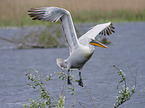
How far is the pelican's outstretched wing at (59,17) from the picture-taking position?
753cm

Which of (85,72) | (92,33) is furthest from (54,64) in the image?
(92,33)

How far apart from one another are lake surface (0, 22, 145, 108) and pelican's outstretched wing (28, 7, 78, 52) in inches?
44.9

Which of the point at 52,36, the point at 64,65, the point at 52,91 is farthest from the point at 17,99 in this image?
the point at 52,36

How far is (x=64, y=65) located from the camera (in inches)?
311

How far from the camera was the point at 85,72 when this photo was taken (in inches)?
584

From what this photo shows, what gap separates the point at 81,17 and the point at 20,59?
15608mm

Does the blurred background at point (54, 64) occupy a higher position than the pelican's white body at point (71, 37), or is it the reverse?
the pelican's white body at point (71, 37)

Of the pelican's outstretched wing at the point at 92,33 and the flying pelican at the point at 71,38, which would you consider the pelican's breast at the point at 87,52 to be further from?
the pelican's outstretched wing at the point at 92,33

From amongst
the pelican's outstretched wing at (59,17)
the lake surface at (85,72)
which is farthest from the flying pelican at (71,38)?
the lake surface at (85,72)

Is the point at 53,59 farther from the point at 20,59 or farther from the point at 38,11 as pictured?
the point at 38,11

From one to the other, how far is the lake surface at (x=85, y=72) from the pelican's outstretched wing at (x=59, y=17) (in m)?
1.14

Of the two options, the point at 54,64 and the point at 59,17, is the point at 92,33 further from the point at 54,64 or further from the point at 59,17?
the point at 54,64

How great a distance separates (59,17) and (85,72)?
289 inches

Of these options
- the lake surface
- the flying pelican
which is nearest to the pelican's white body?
the flying pelican
